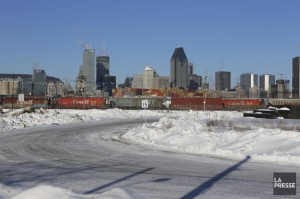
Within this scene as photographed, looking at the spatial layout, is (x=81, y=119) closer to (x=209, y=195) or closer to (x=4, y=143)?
(x=4, y=143)

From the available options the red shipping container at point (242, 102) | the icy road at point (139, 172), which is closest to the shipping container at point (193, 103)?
the red shipping container at point (242, 102)

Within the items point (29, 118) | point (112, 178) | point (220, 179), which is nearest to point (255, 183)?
point (220, 179)

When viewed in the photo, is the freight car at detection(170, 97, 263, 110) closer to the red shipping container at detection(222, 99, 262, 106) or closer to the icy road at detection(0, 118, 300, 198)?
the red shipping container at detection(222, 99, 262, 106)

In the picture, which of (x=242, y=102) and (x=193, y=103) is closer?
(x=193, y=103)

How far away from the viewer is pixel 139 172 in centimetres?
1360

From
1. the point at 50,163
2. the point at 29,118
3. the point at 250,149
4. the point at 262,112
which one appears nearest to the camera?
the point at 50,163

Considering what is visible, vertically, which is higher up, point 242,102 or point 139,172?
point 242,102

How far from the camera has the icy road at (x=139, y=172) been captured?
35.6 feet

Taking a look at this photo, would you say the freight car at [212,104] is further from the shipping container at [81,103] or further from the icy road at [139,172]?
→ the icy road at [139,172]

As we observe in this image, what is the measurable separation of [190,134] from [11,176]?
13.0 m

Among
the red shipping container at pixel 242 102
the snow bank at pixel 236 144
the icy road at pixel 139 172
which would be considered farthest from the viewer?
the red shipping container at pixel 242 102

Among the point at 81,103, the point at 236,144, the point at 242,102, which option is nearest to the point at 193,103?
the point at 242,102

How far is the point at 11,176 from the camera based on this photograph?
41.4ft

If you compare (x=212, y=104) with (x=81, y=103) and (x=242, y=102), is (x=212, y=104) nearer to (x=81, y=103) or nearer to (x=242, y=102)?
(x=242, y=102)
